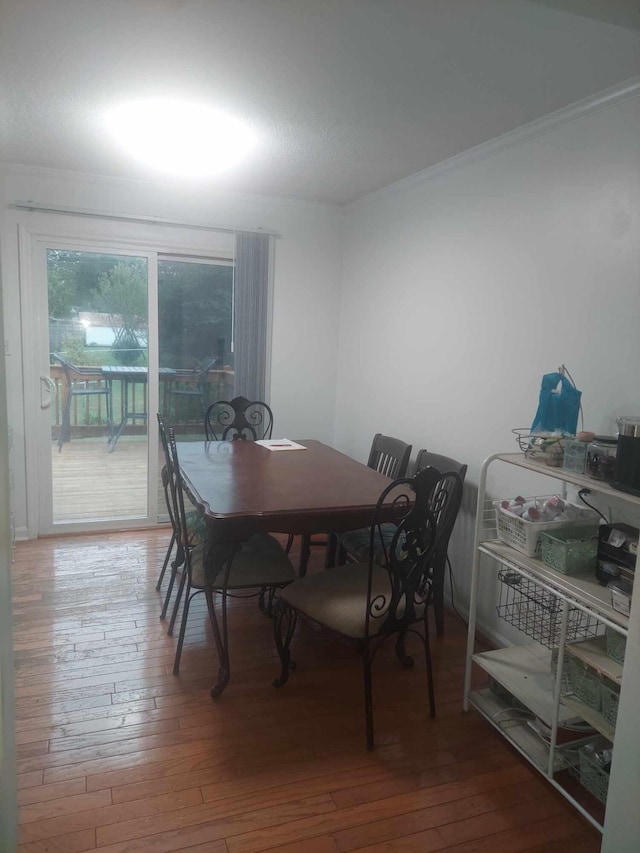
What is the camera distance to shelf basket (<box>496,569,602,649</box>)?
2.17 metres

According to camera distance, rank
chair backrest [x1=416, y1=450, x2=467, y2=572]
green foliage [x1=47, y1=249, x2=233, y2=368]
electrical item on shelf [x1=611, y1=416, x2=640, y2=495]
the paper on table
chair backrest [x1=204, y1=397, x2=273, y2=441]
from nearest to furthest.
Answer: electrical item on shelf [x1=611, y1=416, x2=640, y2=495] → chair backrest [x1=416, y1=450, x2=467, y2=572] → the paper on table → green foliage [x1=47, y1=249, x2=233, y2=368] → chair backrest [x1=204, y1=397, x2=273, y2=441]

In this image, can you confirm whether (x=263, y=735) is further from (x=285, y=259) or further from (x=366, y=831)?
(x=285, y=259)

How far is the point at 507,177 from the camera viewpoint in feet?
8.94

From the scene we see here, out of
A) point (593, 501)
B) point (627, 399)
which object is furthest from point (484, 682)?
point (627, 399)

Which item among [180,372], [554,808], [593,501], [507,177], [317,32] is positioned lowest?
[554,808]

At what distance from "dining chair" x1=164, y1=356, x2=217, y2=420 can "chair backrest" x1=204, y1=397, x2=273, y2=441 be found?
0.17m

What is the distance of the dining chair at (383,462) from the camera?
3279mm

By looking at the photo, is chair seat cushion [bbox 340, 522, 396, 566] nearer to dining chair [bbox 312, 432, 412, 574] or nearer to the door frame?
dining chair [bbox 312, 432, 412, 574]

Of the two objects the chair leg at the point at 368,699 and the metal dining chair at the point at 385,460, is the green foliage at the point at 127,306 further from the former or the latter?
the chair leg at the point at 368,699

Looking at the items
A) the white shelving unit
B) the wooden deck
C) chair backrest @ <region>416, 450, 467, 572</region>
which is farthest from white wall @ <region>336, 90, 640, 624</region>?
the wooden deck

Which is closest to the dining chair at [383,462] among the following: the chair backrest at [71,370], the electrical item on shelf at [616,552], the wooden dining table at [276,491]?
the wooden dining table at [276,491]

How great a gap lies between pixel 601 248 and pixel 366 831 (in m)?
2.19

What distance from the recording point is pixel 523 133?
2.59m

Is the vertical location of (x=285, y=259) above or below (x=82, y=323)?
above
